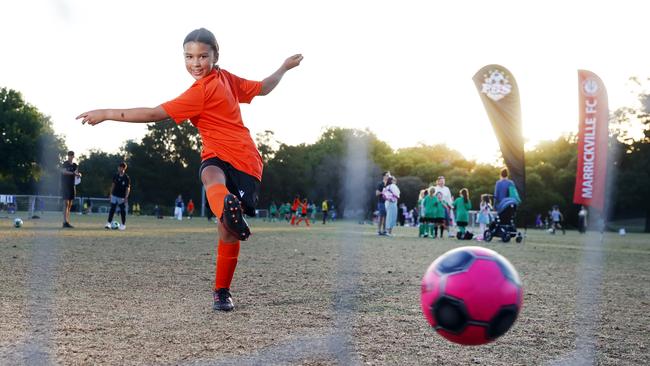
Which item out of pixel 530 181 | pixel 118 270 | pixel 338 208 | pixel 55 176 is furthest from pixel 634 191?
pixel 118 270

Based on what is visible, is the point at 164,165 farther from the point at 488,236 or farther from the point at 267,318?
the point at 267,318

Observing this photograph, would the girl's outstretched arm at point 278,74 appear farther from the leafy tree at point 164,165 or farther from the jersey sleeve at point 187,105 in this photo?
the leafy tree at point 164,165

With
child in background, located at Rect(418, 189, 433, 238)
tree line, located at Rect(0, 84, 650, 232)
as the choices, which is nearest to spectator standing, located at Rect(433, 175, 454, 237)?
child in background, located at Rect(418, 189, 433, 238)

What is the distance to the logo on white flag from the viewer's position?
17969 millimetres

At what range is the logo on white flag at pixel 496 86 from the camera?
1797 cm

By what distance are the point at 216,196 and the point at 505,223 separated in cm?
1581

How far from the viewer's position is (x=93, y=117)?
4.56 meters

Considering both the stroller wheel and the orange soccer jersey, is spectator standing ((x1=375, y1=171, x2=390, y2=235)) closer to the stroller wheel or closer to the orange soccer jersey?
the stroller wheel

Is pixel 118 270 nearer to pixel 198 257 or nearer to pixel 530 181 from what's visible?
pixel 198 257

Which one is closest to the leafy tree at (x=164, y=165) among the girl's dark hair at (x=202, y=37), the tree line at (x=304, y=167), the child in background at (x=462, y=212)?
the tree line at (x=304, y=167)

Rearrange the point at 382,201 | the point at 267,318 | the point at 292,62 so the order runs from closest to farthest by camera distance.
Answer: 1. the point at 267,318
2. the point at 292,62
3. the point at 382,201

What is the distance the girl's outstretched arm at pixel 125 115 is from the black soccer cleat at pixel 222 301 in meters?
1.39

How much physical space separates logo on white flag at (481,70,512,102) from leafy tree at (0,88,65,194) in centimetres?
4418

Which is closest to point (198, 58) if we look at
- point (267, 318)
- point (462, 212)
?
point (267, 318)
